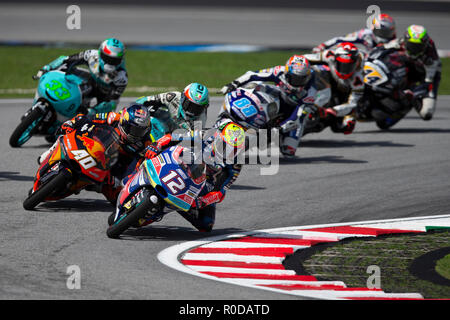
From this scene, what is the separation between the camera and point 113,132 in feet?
32.7

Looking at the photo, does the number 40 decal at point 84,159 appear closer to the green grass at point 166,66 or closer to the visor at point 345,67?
the visor at point 345,67

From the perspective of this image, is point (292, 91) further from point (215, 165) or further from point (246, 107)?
point (215, 165)

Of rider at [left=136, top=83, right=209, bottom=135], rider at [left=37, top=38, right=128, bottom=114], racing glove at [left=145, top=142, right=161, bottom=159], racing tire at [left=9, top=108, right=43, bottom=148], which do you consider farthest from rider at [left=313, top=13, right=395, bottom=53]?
racing glove at [left=145, top=142, right=161, bottom=159]

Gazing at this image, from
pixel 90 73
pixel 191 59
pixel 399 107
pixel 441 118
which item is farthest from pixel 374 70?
pixel 191 59

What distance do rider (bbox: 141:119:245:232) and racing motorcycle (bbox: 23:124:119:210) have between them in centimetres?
87

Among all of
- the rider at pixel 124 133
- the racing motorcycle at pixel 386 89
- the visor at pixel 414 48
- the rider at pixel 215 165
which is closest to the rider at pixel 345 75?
the racing motorcycle at pixel 386 89

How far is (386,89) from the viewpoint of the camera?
55.8 feet

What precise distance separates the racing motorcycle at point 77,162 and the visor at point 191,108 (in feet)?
3.18

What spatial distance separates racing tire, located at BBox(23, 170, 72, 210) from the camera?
32.0 feet
